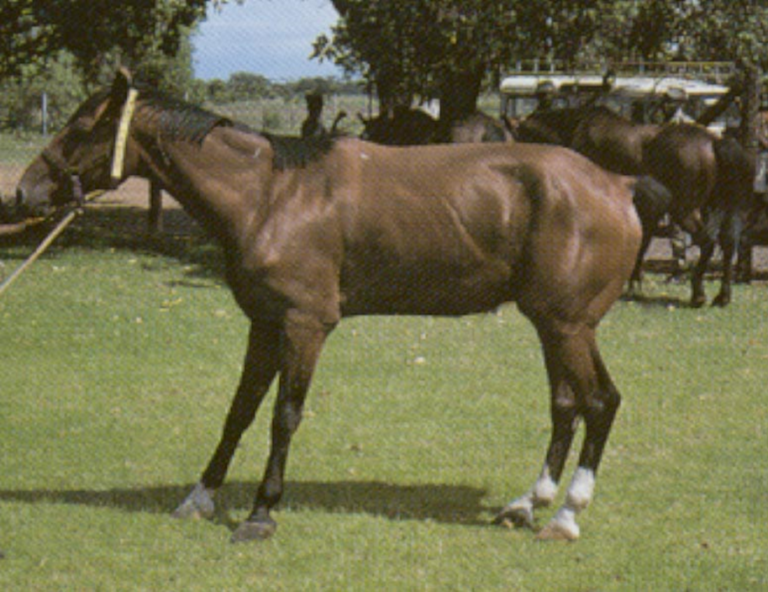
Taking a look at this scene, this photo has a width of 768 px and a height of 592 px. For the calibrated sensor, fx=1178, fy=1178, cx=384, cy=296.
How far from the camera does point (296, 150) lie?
252 inches

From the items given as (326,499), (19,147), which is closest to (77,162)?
(326,499)

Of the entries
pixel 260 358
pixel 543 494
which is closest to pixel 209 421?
pixel 260 358

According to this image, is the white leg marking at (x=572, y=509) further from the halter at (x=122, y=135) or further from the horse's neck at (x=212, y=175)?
the halter at (x=122, y=135)

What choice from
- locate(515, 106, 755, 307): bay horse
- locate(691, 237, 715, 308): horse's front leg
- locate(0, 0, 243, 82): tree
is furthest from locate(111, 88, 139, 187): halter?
locate(0, 0, 243, 82): tree

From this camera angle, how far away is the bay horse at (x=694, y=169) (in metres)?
14.6

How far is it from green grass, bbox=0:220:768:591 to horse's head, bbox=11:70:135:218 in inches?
69.8

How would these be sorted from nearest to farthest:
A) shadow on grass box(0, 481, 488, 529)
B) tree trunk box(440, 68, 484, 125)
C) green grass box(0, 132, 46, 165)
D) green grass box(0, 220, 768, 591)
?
1. green grass box(0, 220, 768, 591)
2. shadow on grass box(0, 481, 488, 529)
3. tree trunk box(440, 68, 484, 125)
4. green grass box(0, 132, 46, 165)

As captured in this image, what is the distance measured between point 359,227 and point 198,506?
1.83 meters

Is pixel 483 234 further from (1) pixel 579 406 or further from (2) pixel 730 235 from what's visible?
(2) pixel 730 235

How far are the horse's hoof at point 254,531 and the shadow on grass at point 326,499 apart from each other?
28 centimetres

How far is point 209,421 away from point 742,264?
10.6 metres

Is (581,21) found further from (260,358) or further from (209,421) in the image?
(260,358)

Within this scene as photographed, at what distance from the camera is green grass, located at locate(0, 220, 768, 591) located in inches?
232

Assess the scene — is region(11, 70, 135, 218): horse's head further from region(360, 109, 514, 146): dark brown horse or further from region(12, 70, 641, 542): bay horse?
region(360, 109, 514, 146): dark brown horse
